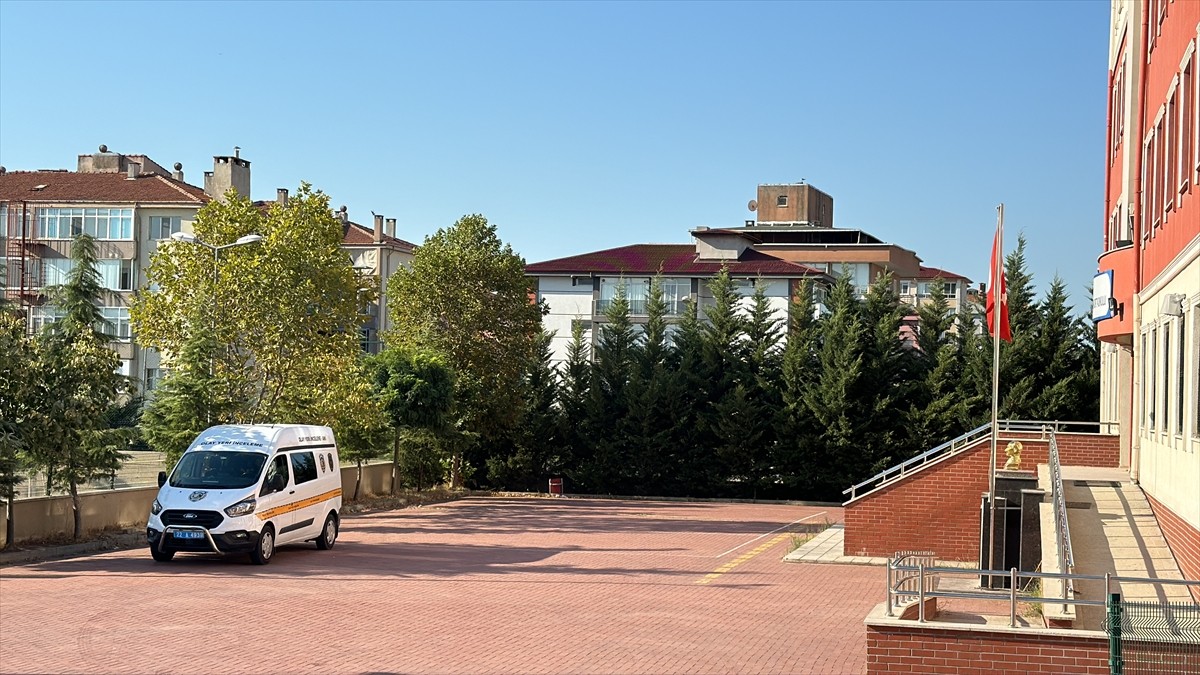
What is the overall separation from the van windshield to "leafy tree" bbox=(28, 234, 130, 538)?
2.41 m

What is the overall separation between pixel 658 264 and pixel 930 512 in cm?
4332

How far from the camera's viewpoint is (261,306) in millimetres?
32281

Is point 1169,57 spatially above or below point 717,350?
above

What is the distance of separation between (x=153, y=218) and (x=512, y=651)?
178 ft

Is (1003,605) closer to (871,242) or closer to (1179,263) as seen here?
(1179,263)

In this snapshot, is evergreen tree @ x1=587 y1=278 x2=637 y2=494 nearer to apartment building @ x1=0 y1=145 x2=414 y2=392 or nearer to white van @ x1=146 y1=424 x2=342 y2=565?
apartment building @ x1=0 y1=145 x2=414 y2=392

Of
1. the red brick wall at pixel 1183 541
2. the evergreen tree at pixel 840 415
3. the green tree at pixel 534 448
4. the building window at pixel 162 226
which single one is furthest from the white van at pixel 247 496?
the building window at pixel 162 226

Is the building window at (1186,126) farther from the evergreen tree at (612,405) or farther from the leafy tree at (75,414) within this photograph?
the evergreen tree at (612,405)

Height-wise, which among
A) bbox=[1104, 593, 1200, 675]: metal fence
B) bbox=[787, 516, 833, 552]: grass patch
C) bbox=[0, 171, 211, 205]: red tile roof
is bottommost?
bbox=[787, 516, 833, 552]: grass patch

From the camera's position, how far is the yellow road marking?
73.4 feet

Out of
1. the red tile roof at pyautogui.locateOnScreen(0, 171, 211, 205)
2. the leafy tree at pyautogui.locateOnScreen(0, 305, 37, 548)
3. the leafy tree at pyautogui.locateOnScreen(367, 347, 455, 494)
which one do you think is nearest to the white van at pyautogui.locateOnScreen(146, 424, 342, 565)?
the leafy tree at pyautogui.locateOnScreen(0, 305, 37, 548)

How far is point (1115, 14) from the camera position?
30078 millimetres

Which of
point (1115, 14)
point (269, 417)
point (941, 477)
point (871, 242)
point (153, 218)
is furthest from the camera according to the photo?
point (871, 242)

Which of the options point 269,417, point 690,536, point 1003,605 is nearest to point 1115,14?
point 690,536
